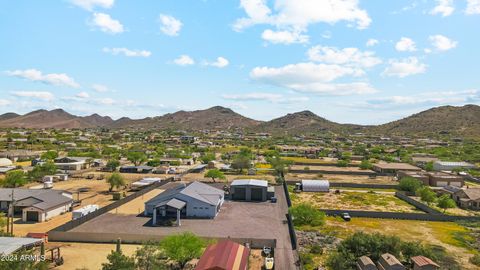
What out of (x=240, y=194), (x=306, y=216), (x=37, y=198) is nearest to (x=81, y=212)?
(x=37, y=198)

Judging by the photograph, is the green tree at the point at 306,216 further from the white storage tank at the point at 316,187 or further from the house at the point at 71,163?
the house at the point at 71,163

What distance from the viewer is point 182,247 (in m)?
29.0

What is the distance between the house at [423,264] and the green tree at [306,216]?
1534 centimetres

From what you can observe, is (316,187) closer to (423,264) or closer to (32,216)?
(423,264)

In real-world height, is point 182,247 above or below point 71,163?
below

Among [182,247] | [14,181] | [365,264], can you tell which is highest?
[14,181]

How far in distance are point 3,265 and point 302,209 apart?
3257 cm

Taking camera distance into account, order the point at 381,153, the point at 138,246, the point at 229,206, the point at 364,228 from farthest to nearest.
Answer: the point at 381,153, the point at 229,206, the point at 364,228, the point at 138,246

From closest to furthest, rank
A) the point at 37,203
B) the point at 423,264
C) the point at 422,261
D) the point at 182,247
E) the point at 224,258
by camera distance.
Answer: the point at 224,258, the point at 423,264, the point at 182,247, the point at 422,261, the point at 37,203

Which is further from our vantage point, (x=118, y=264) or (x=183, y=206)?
(x=183, y=206)

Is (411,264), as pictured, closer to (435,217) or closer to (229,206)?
(435,217)

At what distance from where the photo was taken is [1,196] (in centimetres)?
4994

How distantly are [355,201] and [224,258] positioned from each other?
131 feet

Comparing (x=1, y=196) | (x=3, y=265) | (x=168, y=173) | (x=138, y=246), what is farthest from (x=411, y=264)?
(x=168, y=173)
